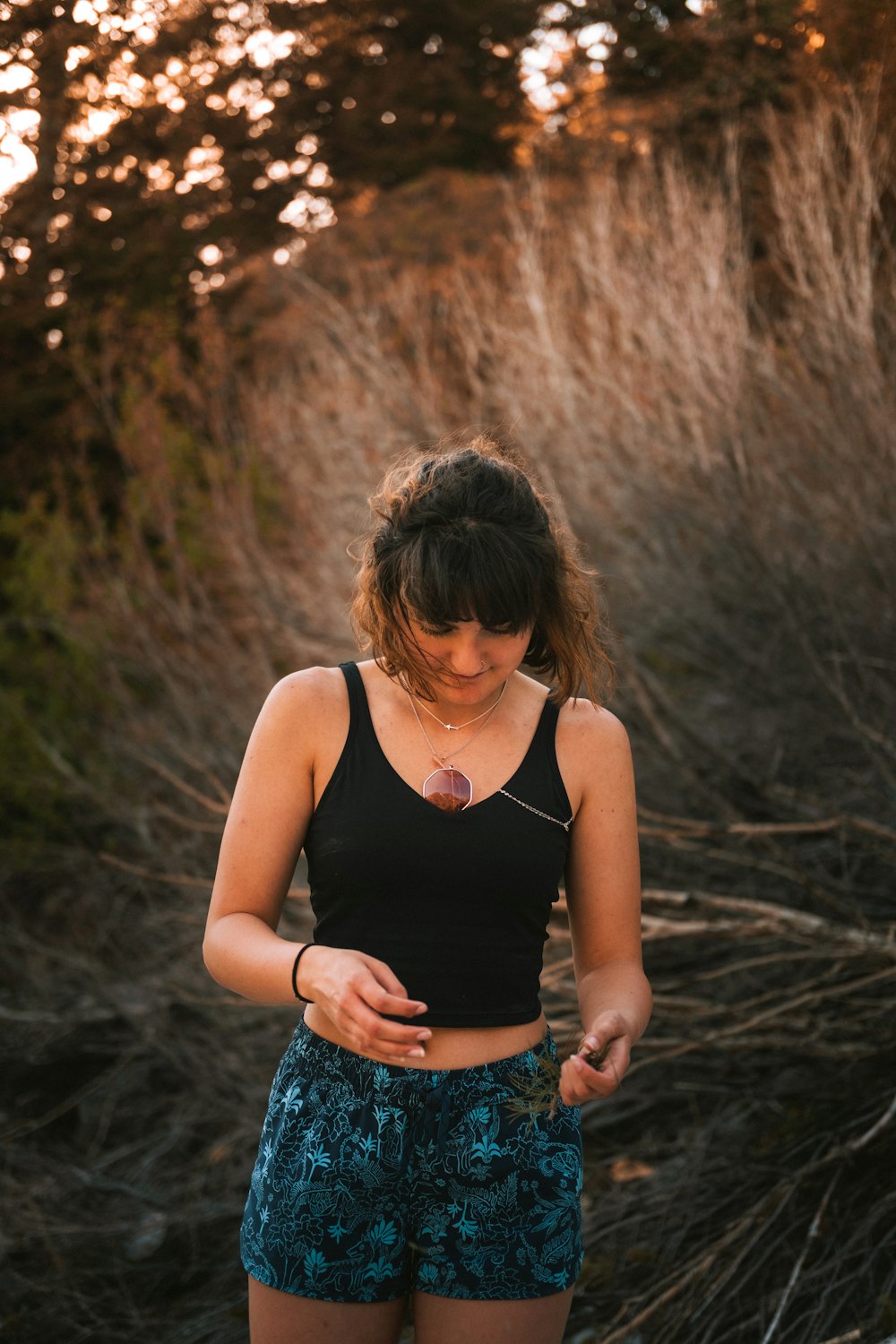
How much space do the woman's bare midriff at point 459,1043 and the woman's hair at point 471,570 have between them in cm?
49

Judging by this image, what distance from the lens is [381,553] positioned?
172 cm

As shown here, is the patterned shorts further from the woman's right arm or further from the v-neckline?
the v-neckline

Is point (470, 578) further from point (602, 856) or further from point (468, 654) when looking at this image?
point (602, 856)

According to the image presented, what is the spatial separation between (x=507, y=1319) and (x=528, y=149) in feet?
33.8

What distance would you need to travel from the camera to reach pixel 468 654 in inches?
64.1

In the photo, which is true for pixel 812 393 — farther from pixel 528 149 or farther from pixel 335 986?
pixel 528 149

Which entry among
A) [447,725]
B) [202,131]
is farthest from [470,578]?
[202,131]

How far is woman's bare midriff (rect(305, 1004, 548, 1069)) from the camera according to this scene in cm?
165

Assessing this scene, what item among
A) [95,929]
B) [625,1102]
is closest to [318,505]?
[95,929]

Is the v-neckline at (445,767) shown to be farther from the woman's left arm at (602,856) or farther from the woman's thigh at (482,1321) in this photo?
the woman's thigh at (482,1321)

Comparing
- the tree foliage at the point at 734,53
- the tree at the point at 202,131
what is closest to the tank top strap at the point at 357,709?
the tree at the point at 202,131

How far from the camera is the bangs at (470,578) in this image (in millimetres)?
1597

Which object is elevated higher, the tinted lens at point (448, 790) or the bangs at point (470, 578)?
the bangs at point (470, 578)

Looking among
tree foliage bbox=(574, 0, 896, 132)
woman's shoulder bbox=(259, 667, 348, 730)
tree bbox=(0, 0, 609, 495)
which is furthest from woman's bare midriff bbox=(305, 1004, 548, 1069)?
tree foliage bbox=(574, 0, 896, 132)
